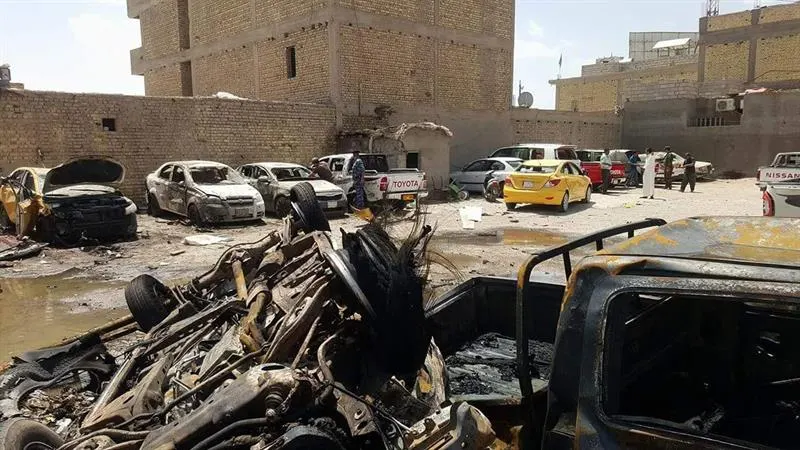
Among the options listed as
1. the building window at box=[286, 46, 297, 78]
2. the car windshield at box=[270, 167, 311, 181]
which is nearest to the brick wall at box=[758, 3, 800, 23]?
the building window at box=[286, 46, 297, 78]

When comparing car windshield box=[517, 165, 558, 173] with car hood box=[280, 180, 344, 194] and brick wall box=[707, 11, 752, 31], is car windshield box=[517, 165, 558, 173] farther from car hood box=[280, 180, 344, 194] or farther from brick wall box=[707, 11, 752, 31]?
brick wall box=[707, 11, 752, 31]

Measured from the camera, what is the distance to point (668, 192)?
2209cm

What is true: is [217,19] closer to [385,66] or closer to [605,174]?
[385,66]

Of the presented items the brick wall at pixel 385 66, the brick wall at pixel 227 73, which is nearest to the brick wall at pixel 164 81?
the brick wall at pixel 227 73

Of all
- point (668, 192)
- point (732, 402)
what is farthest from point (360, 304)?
point (668, 192)

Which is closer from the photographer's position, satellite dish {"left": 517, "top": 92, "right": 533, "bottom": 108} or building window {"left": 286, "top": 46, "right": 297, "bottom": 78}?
building window {"left": 286, "top": 46, "right": 297, "bottom": 78}

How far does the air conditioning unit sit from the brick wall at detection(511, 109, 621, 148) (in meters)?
5.19

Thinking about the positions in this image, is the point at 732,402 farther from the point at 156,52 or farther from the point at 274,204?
the point at 156,52

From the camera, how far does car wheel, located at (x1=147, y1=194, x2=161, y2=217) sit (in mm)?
15454

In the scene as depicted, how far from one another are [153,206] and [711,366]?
51.7ft

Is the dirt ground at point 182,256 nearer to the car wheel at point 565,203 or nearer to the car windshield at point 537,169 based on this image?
the car wheel at point 565,203

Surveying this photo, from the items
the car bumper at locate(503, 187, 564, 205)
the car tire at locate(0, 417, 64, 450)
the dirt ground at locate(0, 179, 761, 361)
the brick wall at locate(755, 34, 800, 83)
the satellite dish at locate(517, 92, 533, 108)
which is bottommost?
the dirt ground at locate(0, 179, 761, 361)

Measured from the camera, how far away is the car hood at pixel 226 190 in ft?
44.7

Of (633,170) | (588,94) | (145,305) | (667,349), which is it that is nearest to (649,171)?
(633,170)
